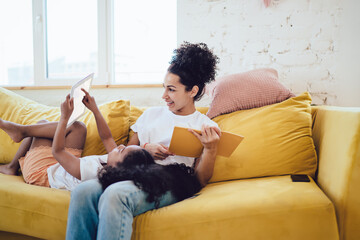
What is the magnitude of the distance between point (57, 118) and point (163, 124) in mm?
712

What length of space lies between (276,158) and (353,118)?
37cm

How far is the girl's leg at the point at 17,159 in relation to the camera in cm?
151

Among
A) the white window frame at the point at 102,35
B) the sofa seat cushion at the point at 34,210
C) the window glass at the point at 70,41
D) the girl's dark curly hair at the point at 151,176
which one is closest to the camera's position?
the girl's dark curly hair at the point at 151,176

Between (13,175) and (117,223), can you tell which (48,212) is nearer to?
(117,223)

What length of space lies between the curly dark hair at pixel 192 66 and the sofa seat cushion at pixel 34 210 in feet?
2.49

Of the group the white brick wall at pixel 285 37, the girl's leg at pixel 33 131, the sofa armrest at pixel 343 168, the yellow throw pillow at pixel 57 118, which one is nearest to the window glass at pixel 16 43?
the yellow throw pillow at pixel 57 118

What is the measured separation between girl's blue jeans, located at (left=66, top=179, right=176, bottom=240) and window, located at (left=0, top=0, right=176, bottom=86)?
4.82ft

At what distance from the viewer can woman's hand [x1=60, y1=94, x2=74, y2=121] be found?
119cm

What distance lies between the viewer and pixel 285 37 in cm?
190

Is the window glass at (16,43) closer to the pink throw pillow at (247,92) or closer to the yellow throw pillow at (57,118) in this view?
the yellow throw pillow at (57,118)

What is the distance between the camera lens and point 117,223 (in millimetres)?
871

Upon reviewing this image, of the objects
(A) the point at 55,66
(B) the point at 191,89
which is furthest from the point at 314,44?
(A) the point at 55,66

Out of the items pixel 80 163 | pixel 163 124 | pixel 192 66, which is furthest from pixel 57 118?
pixel 192 66

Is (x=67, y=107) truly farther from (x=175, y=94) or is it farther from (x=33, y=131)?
(x=175, y=94)
